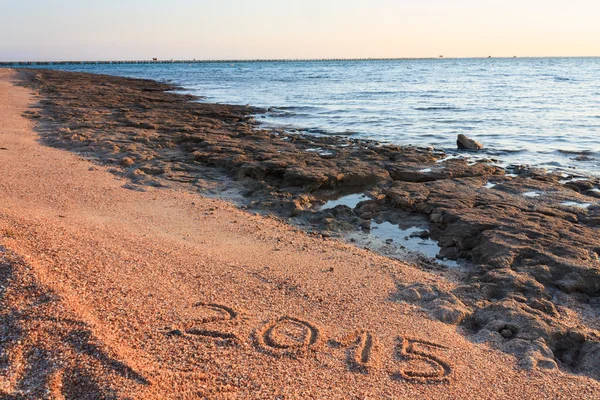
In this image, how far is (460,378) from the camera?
10.4 ft

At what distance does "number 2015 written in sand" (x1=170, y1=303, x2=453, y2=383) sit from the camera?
3195 millimetres

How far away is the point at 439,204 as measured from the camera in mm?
7023

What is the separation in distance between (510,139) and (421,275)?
1022 cm

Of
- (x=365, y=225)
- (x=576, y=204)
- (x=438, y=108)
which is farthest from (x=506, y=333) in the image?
(x=438, y=108)

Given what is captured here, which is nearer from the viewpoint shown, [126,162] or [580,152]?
[126,162]

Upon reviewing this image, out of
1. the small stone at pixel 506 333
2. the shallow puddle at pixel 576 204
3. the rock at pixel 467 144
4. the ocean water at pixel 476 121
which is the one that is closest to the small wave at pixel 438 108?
the ocean water at pixel 476 121

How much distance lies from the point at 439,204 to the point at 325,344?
4.21m

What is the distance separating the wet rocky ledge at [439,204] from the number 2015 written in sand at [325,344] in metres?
0.71

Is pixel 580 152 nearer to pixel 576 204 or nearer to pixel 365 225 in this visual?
pixel 576 204

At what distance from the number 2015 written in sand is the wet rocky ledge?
708 millimetres

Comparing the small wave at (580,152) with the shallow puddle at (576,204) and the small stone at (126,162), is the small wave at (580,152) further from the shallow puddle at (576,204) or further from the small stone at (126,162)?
the small stone at (126,162)

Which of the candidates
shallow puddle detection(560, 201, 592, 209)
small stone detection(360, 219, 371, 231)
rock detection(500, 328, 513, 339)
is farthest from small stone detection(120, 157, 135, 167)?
shallow puddle detection(560, 201, 592, 209)

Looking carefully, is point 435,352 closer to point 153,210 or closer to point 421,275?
point 421,275

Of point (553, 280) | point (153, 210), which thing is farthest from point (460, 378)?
point (153, 210)
